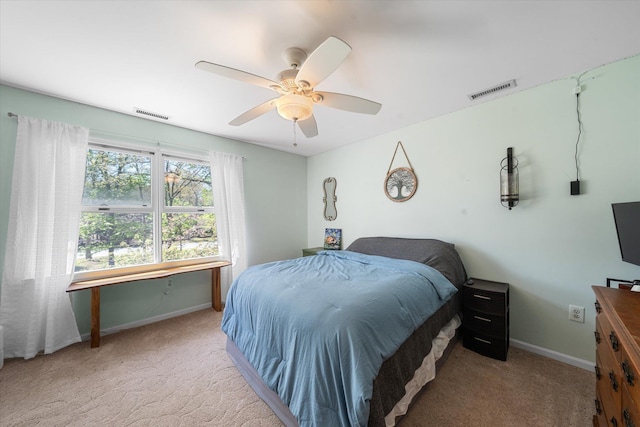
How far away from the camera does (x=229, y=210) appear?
11.1 ft

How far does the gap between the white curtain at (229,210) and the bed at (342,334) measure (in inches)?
50.5

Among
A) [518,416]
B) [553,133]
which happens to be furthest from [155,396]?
[553,133]

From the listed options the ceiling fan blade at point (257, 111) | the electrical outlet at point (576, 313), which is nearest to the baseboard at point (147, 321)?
the ceiling fan blade at point (257, 111)

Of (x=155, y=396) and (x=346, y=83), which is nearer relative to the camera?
(x=155, y=396)

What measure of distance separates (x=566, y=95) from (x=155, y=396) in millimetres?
4067

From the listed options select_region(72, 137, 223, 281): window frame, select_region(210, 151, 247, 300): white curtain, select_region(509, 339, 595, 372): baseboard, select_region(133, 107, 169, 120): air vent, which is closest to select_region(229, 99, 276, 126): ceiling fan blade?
select_region(133, 107, 169, 120): air vent

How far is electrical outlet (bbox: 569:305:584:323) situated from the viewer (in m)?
1.94

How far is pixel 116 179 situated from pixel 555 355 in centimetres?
480

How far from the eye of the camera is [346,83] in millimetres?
2041

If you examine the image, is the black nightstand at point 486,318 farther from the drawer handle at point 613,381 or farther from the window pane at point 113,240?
the window pane at point 113,240

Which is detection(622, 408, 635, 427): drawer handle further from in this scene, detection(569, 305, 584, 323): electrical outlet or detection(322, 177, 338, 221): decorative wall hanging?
detection(322, 177, 338, 221): decorative wall hanging

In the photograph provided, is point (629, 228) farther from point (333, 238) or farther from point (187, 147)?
point (187, 147)

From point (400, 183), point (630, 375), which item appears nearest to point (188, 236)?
point (400, 183)

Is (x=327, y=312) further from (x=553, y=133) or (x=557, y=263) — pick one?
(x=553, y=133)
